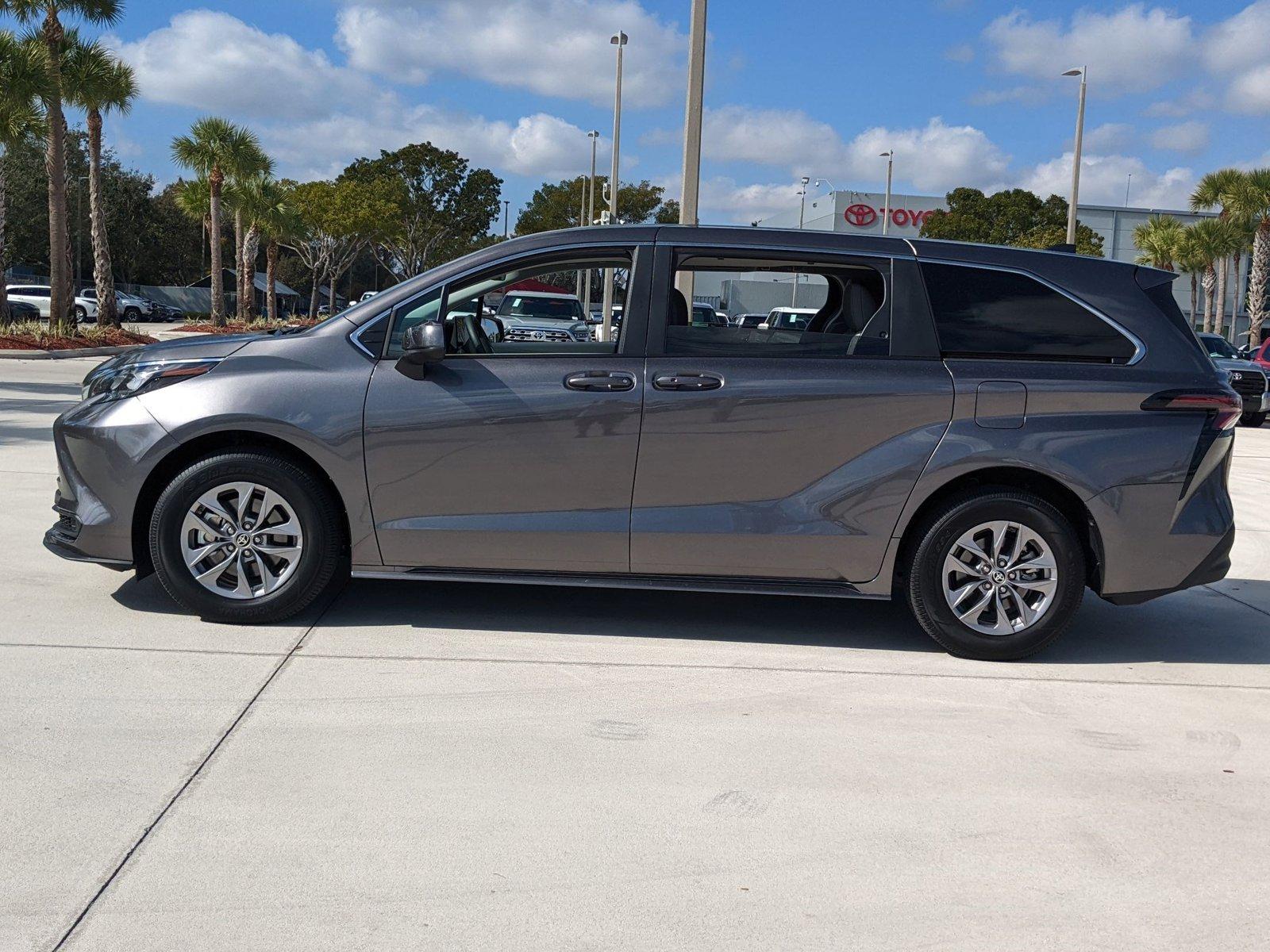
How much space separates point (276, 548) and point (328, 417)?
65 centimetres

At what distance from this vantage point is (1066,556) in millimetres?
5414

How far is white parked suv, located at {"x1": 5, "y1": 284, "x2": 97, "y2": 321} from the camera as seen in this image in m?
45.5

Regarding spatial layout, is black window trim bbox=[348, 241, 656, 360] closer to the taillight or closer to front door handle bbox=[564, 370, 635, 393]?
front door handle bbox=[564, 370, 635, 393]

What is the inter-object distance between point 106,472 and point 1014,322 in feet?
13.6

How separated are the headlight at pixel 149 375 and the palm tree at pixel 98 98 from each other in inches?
1106

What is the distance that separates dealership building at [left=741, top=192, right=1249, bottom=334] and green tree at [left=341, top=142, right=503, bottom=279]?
18.2 meters

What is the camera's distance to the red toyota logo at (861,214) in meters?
75.1

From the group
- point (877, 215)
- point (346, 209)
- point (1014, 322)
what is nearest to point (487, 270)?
point (1014, 322)

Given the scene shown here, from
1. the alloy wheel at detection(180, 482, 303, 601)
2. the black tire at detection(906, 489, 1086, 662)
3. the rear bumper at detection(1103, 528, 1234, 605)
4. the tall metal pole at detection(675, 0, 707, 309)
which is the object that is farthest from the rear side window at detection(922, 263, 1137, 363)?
the tall metal pole at detection(675, 0, 707, 309)

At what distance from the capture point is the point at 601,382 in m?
5.39

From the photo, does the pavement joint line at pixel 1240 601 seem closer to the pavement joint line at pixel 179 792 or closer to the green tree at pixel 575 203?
the pavement joint line at pixel 179 792

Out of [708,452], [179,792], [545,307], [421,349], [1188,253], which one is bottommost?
[179,792]

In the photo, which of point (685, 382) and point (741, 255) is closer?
point (685, 382)

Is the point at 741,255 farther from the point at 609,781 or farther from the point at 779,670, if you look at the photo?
the point at 609,781
